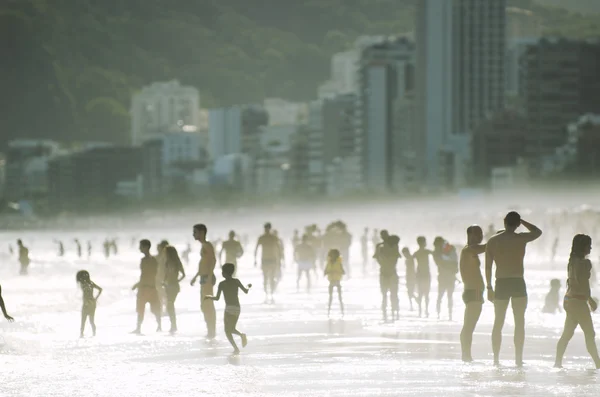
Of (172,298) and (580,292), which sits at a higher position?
(580,292)

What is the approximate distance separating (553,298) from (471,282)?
28.2 ft

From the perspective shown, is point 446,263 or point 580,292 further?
point 446,263

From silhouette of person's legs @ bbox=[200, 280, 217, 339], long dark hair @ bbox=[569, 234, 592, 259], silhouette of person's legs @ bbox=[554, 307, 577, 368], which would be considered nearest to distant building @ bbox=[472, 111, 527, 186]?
silhouette of person's legs @ bbox=[200, 280, 217, 339]

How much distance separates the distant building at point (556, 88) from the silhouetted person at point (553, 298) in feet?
527

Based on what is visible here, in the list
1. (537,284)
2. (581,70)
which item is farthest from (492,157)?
(537,284)

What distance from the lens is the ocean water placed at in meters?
12.6

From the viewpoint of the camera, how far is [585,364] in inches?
573

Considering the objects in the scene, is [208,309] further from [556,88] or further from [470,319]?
[556,88]

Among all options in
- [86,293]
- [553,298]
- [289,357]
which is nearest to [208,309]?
[86,293]

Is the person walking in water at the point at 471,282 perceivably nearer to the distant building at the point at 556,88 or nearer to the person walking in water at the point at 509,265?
the person walking in water at the point at 509,265

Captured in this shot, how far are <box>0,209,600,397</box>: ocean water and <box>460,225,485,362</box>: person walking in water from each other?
465 millimetres

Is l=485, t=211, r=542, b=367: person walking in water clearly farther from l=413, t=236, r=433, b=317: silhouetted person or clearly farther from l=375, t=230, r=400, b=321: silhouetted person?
l=413, t=236, r=433, b=317: silhouetted person

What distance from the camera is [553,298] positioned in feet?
74.5

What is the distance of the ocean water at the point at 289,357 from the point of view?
12.6m
